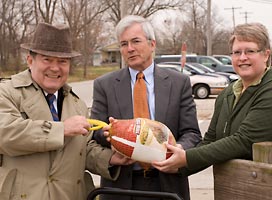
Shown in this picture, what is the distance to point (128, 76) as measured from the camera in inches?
128

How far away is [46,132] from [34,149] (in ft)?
0.35

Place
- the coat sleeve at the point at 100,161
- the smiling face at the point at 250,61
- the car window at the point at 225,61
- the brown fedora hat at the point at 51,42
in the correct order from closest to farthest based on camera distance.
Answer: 1. the smiling face at the point at 250,61
2. the brown fedora hat at the point at 51,42
3. the coat sleeve at the point at 100,161
4. the car window at the point at 225,61

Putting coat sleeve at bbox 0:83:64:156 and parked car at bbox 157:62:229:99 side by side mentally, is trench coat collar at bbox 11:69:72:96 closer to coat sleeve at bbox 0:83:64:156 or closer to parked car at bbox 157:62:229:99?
coat sleeve at bbox 0:83:64:156

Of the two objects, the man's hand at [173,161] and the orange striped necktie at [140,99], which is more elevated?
the orange striped necktie at [140,99]

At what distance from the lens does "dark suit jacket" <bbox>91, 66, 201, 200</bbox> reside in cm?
313

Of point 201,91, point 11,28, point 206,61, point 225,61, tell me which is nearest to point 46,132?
point 201,91

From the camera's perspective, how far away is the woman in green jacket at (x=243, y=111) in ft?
7.89

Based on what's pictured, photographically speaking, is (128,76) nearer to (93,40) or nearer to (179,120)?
(179,120)

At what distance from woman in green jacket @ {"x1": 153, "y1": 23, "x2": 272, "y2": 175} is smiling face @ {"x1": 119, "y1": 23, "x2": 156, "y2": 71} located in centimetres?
62

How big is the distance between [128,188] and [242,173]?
3.13ft

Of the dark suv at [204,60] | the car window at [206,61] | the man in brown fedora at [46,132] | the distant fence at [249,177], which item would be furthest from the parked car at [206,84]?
the distant fence at [249,177]

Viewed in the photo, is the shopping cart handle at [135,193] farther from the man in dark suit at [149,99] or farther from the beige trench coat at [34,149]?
the man in dark suit at [149,99]

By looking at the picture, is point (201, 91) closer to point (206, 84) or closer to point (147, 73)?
point (206, 84)

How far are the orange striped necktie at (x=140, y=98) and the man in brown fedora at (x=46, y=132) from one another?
1.03 ft
